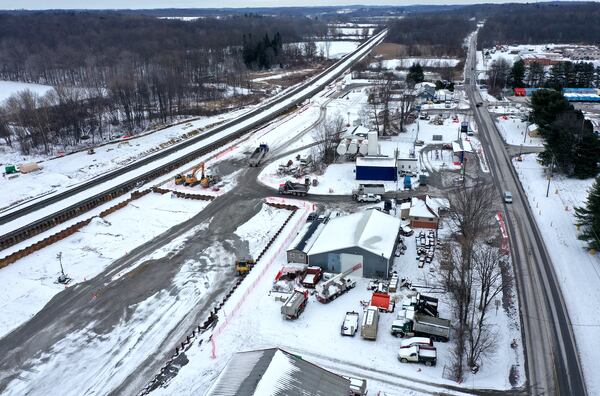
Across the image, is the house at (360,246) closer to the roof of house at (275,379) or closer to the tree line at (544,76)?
Answer: the roof of house at (275,379)

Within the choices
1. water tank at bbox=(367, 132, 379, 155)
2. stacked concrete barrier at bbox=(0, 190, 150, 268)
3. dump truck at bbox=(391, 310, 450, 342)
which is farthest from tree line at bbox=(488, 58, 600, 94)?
dump truck at bbox=(391, 310, 450, 342)

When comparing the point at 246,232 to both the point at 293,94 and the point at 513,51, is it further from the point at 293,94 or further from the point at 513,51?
the point at 513,51

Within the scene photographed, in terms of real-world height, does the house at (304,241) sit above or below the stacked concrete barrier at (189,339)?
above

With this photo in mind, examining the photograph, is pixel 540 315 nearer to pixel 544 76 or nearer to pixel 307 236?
pixel 307 236

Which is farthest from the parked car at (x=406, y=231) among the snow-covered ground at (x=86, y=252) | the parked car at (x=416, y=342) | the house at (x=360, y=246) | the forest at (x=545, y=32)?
the forest at (x=545, y=32)

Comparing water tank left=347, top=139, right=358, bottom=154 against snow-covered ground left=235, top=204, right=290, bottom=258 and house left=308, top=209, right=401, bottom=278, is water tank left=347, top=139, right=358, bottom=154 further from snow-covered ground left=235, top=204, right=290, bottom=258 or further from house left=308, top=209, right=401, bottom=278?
house left=308, top=209, right=401, bottom=278

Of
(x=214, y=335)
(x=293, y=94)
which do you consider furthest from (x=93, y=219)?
(x=293, y=94)

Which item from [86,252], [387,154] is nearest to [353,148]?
[387,154]
